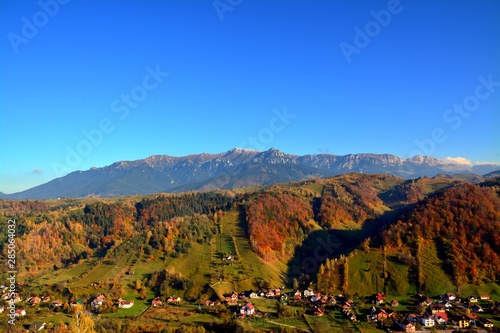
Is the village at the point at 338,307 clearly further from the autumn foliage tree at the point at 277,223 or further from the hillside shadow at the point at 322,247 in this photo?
the autumn foliage tree at the point at 277,223

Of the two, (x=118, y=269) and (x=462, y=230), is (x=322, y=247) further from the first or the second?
(x=118, y=269)

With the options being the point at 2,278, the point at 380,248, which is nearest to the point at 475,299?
the point at 380,248

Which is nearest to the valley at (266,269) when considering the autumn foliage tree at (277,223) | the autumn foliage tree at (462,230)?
the autumn foliage tree at (462,230)

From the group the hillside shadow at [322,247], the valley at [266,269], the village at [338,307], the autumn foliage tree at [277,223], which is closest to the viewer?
the village at [338,307]

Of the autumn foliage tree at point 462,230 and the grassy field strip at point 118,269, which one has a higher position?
the autumn foliage tree at point 462,230

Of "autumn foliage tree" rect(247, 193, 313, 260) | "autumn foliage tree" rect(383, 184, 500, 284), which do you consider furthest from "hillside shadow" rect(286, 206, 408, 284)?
"autumn foliage tree" rect(383, 184, 500, 284)

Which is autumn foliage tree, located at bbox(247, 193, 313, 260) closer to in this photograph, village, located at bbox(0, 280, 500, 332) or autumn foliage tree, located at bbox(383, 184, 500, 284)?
village, located at bbox(0, 280, 500, 332)

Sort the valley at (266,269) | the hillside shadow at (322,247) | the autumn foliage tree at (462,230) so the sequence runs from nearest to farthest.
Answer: the valley at (266,269), the autumn foliage tree at (462,230), the hillside shadow at (322,247)

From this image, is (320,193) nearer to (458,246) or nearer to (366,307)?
(458,246)

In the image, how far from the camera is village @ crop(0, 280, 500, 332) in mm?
53312

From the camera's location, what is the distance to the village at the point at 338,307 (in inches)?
2099

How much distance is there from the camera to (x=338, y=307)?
2442 inches

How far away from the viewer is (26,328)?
54312mm

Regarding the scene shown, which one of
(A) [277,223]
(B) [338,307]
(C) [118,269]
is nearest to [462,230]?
(B) [338,307]
